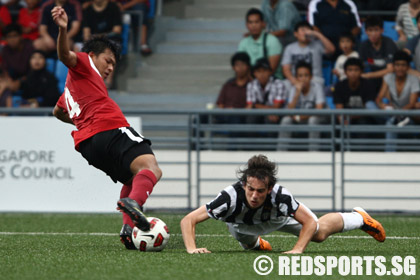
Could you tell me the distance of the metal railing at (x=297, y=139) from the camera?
35.0 feet

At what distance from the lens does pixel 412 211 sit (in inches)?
420

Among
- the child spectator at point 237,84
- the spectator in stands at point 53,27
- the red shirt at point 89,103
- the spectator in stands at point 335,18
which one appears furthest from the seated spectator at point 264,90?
the red shirt at point 89,103

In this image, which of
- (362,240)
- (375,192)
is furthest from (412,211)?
(362,240)

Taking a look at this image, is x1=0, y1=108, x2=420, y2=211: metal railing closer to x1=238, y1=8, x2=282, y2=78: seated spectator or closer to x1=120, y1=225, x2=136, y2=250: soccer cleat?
x1=238, y1=8, x2=282, y2=78: seated spectator

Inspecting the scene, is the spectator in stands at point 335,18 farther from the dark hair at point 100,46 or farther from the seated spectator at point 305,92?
the dark hair at point 100,46

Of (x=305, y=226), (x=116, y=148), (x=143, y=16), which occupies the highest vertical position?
(x=143, y=16)

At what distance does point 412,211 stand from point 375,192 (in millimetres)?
508

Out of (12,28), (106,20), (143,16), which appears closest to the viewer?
(106,20)

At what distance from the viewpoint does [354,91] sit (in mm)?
11727

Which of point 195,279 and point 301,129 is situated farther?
point 301,129

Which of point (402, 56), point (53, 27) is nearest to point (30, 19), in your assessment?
point (53, 27)

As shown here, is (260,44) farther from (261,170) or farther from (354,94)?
(261,170)

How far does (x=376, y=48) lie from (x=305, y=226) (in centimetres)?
662

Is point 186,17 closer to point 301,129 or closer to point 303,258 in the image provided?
point 301,129
